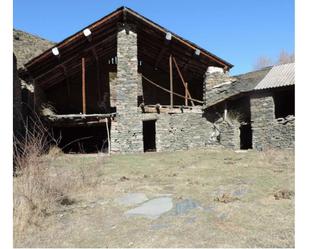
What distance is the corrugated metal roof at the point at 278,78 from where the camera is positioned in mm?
15624

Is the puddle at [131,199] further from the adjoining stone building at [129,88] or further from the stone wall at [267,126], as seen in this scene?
the stone wall at [267,126]

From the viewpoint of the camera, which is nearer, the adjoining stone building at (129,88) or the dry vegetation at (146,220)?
the dry vegetation at (146,220)

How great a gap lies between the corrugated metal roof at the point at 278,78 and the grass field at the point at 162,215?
725cm

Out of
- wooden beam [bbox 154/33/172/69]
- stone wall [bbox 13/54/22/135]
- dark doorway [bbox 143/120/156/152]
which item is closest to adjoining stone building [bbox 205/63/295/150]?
wooden beam [bbox 154/33/172/69]

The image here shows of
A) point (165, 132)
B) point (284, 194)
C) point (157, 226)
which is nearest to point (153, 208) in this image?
point (157, 226)

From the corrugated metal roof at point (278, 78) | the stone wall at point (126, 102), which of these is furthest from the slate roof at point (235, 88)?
the stone wall at point (126, 102)

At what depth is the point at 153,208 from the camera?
20.4ft

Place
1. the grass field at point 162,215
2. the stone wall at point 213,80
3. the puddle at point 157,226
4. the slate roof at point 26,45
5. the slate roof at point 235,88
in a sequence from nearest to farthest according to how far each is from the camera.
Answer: the grass field at point 162,215
the puddle at point 157,226
the slate roof at point 235,88
the stone wall at point 213,80
the slate roof at point 26,45

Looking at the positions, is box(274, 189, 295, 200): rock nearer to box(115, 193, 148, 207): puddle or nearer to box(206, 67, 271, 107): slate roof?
box(115, 193, 148, 207): puddle

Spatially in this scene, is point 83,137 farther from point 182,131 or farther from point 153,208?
point 153,208

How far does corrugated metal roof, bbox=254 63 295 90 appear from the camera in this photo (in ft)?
51.3

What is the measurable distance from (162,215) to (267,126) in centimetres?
1217

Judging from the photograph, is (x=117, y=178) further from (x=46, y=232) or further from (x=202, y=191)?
(x=46, y=232)
